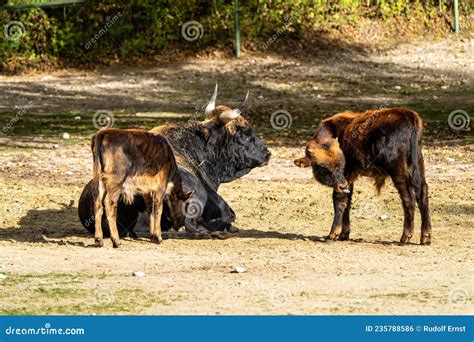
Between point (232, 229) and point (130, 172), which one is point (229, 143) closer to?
point (232, 229)

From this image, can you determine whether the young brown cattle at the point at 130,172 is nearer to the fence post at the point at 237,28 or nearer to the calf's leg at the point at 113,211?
the calf's leg at the point at 113,211

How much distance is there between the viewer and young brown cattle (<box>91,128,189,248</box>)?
1316 centimetres

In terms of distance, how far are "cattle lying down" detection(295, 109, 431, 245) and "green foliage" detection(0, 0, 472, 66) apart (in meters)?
15.3

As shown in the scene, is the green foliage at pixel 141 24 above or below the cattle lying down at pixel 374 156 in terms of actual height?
above

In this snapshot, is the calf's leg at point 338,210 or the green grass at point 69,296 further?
the calf's leg at point 338,210

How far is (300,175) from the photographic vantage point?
1827cm

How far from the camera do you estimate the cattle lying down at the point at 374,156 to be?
1311cm

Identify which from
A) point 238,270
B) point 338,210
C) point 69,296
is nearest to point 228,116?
point 338,210

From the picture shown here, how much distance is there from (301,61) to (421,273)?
16.5m

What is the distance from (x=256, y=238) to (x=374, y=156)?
1.67 meters

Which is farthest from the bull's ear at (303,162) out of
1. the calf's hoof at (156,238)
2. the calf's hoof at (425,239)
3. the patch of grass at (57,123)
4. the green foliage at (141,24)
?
the green foliage at (141,24)

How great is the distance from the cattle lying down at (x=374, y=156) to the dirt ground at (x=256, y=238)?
1.52 ft

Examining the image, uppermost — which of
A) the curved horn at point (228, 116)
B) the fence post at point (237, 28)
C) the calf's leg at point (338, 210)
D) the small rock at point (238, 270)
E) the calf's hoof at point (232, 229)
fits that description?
the fence post at point (237, 28)

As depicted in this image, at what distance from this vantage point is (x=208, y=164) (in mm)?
14773
